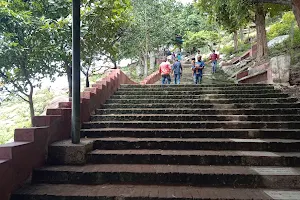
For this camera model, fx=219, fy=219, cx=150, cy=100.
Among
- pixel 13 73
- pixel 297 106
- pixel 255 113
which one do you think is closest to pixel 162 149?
pixel 255 113

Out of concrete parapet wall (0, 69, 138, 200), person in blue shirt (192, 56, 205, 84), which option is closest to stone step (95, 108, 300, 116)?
concrete parapet wall (0, 69, 138, 200)

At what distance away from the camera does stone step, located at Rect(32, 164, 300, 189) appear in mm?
3158

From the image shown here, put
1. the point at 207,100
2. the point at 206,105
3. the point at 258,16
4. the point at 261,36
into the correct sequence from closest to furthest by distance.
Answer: the point at 206,105 → the point at 207,100 → the point at 258,16 → the point at 261,36

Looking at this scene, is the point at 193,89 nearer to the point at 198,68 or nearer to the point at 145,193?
the point at 198,68

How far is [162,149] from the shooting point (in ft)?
13.6

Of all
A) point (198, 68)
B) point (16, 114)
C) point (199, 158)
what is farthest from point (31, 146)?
point (16, 114)

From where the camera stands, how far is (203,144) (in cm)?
412

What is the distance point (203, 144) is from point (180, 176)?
3.51 ft

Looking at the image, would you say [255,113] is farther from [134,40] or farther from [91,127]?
[134,40]

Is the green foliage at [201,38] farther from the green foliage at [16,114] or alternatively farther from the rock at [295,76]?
the rock at [295,76]

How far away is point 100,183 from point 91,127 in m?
1.97

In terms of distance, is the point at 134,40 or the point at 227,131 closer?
the point at 227,131

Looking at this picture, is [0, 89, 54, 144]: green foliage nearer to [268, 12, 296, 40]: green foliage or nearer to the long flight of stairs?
the long flight of stairs

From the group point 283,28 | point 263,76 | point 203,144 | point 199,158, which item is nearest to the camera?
point 199,158
